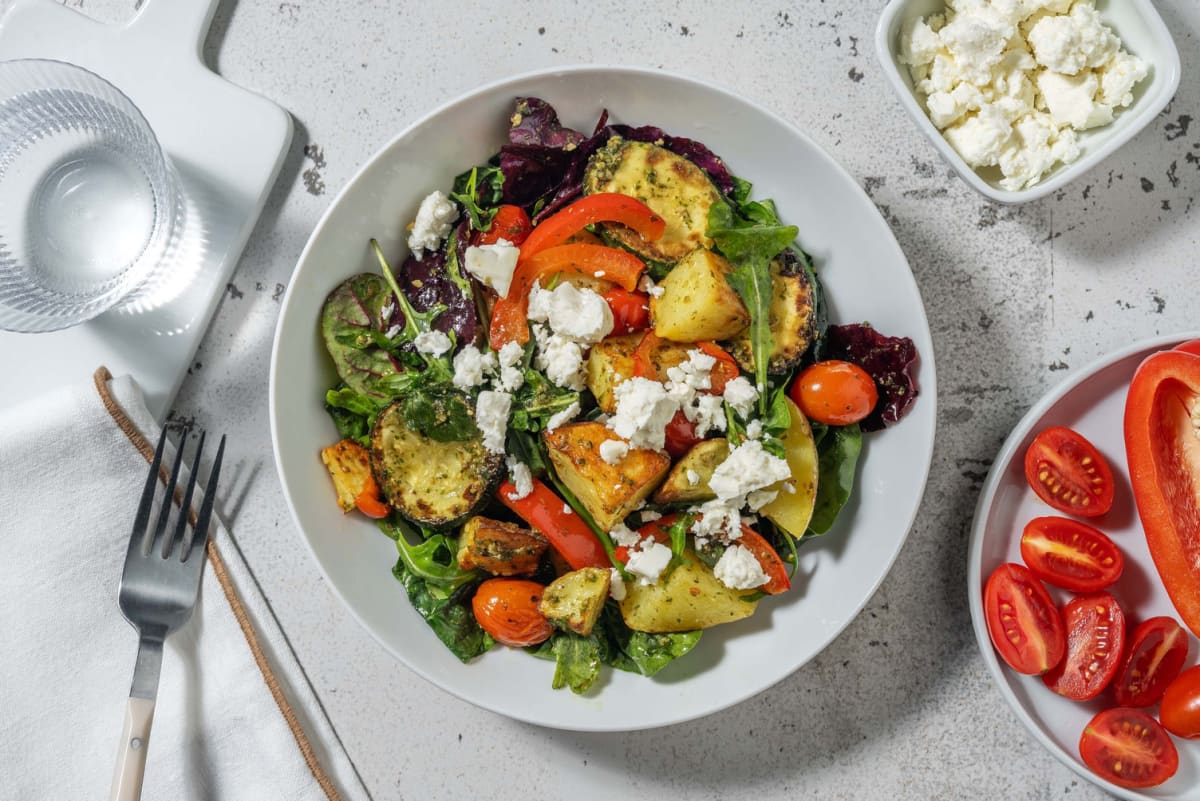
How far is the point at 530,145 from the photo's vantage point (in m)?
2.01

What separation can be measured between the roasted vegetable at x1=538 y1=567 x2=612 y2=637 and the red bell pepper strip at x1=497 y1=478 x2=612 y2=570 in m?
0.04

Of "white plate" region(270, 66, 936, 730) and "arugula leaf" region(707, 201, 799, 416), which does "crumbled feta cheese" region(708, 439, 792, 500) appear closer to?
"arugula leaf" region(707, 201, 799, 416)

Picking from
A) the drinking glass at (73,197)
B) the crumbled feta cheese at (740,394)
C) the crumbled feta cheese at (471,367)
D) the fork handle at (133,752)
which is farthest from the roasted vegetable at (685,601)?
the drinking glass at (73,197)

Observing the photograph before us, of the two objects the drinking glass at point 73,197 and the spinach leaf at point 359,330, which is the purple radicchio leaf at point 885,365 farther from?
the drinking glass at point 73,197

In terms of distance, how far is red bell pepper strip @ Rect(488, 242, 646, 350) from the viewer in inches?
76.6

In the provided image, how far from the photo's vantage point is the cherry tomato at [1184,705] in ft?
6.82

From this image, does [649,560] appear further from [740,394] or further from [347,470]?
[347,470]

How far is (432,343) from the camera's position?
1.97 metres

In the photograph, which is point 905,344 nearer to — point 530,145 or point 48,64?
point 530,145

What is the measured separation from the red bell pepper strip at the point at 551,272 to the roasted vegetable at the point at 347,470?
1.38 ft

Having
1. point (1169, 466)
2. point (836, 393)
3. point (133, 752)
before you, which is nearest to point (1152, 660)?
point (1169, 466)

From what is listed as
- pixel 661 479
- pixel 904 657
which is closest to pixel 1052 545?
pixel 904 657

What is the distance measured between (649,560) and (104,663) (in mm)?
1490

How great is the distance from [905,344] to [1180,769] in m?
1.29
